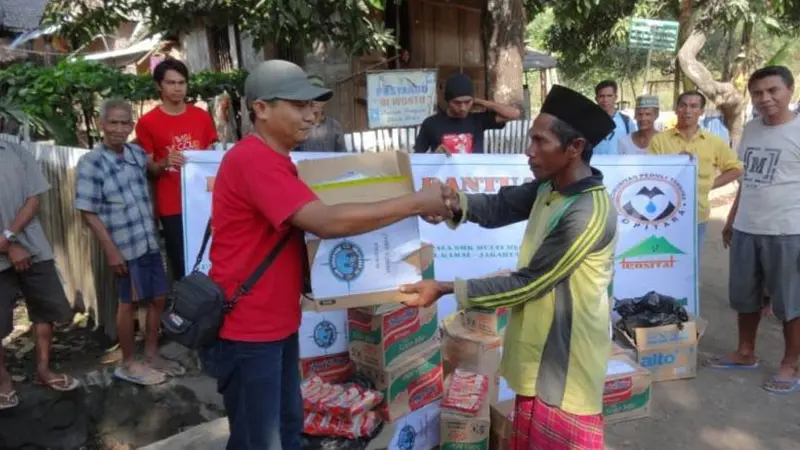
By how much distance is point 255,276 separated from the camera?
2.17 m

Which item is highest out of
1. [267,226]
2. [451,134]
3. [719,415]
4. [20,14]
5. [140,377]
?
[20,14]

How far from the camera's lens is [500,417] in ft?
11.0

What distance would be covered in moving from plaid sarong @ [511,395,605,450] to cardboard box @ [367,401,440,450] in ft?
2.87

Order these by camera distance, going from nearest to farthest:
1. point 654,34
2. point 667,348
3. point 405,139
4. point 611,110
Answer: point 667,348
point 611,110
point 405,139
point 654,34

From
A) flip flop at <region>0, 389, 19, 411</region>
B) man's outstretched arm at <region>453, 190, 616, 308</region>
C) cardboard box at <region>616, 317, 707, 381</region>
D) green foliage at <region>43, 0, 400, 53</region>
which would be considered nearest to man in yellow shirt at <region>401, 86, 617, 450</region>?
man's outstretched arm at <region>453, 190, 616, 308</region>

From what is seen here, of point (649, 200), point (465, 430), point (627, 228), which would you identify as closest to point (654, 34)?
point (649, 200)

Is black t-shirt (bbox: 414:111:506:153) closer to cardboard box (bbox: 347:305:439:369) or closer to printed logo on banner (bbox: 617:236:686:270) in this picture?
printed logo on banner (bbox: 617:236:686:270)

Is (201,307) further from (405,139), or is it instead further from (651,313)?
(405,139)

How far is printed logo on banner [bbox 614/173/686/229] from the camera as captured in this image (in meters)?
4.96

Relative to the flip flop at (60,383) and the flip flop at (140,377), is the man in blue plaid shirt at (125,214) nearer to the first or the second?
the flip flop at (140,377)

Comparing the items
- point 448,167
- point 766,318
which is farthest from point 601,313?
point 766,318

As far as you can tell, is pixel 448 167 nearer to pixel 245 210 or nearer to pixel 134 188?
pixel 134 188

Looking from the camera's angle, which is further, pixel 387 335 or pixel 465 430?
pixel 465 430

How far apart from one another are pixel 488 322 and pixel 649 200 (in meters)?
1.94
